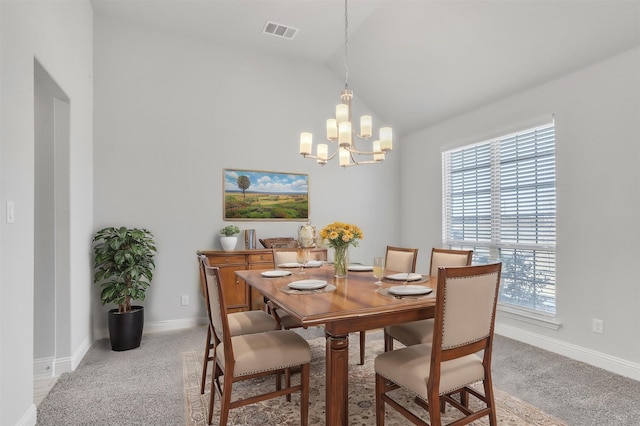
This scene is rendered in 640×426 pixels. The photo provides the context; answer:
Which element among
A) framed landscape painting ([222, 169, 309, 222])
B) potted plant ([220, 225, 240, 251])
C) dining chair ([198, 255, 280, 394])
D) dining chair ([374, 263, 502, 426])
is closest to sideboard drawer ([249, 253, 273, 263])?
potted plant ([220, 225, 240, 251])

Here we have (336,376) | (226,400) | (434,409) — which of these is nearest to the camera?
(434,409)

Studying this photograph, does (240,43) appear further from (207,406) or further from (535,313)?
(535,313)

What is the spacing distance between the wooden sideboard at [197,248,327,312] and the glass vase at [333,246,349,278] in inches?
48.6

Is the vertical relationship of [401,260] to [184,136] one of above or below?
below

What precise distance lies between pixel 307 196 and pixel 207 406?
9.83ft

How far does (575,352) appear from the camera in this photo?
3123 mm

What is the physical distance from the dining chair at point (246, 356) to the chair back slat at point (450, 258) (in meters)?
1.42

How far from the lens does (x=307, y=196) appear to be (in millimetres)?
4816

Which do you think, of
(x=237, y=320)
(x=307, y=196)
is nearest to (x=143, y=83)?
(x=307, y=196)

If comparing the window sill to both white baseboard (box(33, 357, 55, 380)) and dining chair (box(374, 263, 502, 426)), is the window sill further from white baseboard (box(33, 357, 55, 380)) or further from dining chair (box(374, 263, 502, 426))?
white baseboard (box(33, 357, 55, 380))

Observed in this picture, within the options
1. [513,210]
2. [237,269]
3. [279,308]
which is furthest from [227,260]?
[513,210]

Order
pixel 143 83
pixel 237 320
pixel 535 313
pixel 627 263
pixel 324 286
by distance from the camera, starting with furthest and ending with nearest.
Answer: pixel 143 83 → pixel 535 313 → pixel 627 263 → pixel 237 320 → pixel 324 286

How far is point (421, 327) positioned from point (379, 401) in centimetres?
68

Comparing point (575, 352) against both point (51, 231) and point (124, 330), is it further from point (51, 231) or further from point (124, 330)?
point (51, 231)
